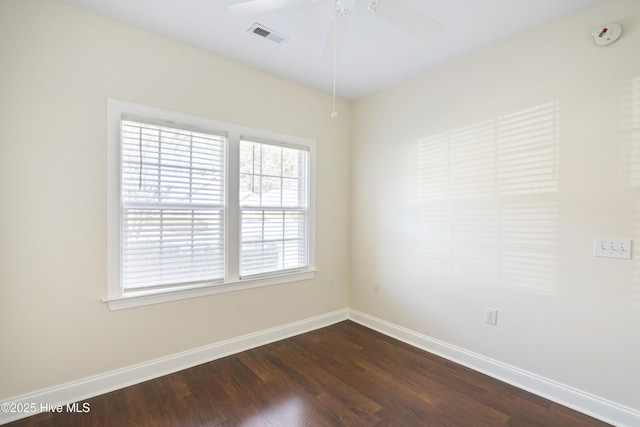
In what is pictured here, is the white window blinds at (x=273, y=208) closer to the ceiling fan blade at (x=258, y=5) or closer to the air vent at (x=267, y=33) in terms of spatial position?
the air vent at (x=267, y=33)

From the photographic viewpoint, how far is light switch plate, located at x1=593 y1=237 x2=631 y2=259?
1850 mm

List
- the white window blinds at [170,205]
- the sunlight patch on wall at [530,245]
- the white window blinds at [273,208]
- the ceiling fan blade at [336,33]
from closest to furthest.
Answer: the ceiling fan blade at [336,33], the sunlight patch on wall at [530,245], the white window blinds at [170,205], the white window blinds at [273,208]

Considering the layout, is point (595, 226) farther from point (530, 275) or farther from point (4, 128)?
point (4, 128)

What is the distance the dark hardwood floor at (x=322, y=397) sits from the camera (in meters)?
1.89

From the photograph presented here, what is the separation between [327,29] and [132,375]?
3011mm

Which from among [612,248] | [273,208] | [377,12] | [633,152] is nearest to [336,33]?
[377,12]

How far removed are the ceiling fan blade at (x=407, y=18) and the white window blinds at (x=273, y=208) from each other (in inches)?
64.4

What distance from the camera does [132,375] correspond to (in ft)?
7.33

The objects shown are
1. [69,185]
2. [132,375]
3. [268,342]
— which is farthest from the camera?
[268,342]

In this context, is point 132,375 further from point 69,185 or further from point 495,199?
point 495,199

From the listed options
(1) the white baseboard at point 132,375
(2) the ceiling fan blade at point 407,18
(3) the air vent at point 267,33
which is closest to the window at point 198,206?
(1) the white baseboard at point 132,375

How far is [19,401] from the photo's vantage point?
1.88 metres

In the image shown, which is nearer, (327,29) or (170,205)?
(327,29)

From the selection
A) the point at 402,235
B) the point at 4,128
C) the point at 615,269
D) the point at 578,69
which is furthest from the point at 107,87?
the point at 615,269
